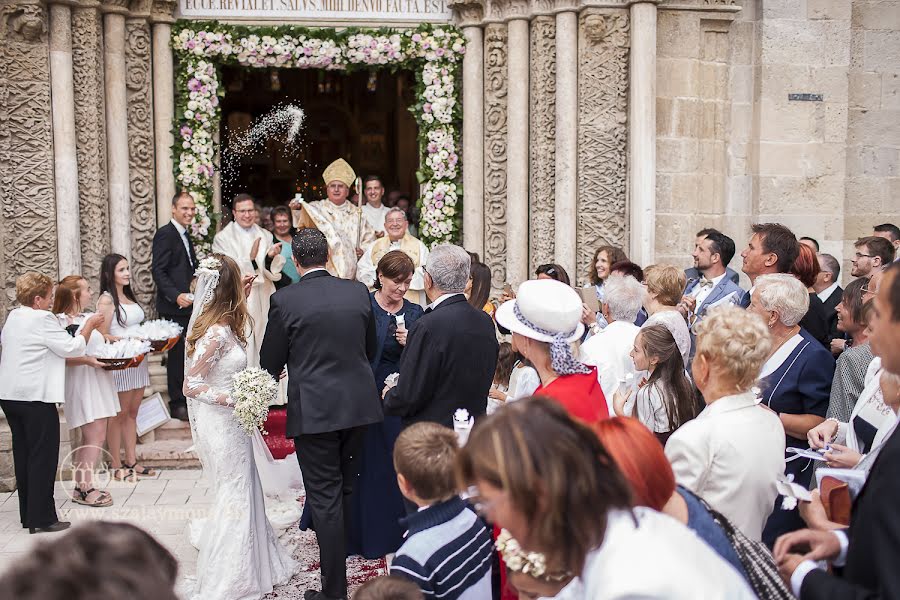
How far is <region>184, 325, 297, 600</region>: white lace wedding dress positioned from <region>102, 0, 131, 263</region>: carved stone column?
3966mm

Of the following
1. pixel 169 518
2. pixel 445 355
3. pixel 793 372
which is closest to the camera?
pixel 793 372

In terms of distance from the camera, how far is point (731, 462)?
9.30 ft

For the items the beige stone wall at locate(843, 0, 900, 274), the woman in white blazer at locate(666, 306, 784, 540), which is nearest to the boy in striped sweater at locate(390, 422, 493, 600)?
the woman in white blazer at locate(666, 306, 784, 540)

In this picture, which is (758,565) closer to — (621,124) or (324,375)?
(324,375)

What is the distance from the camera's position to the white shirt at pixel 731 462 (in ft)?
9.30

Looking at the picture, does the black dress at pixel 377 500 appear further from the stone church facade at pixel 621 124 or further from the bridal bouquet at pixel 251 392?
the stone church facade at pixel 621 124

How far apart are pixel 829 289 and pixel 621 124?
2735 mm

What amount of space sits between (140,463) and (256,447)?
2.59 meters

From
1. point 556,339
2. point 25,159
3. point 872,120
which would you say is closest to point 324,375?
point 556,339

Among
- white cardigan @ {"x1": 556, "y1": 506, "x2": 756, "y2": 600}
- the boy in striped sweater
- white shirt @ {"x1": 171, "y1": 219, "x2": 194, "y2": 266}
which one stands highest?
white shirt @ {"x1": 171, "y1": 219, "x2": 194, "y2": 266}

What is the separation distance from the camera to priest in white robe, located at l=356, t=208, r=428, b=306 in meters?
8.47

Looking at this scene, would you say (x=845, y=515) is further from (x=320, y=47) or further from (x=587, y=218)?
(x=320, y=47)

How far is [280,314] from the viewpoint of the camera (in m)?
4.79

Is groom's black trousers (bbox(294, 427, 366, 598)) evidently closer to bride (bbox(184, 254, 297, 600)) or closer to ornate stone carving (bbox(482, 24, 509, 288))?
bride (bbox(184, 254, 297, 600))
